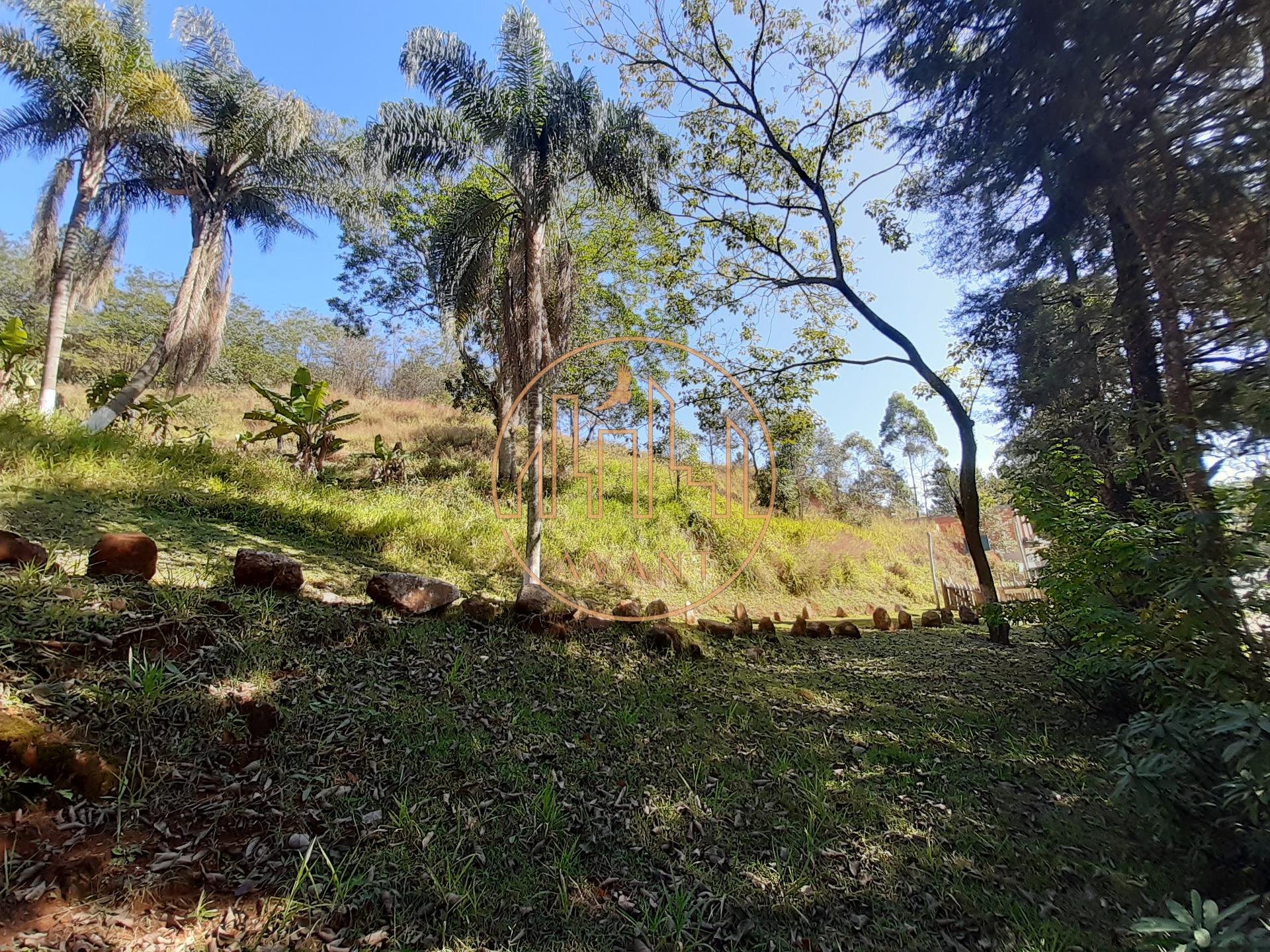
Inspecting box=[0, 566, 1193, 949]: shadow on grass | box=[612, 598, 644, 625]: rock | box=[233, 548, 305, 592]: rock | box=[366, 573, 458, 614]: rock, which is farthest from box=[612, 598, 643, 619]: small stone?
box=[233, 548, 305, 592]: rock

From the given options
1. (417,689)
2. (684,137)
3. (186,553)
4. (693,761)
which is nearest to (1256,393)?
(693,761)

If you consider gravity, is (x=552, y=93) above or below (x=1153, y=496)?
above

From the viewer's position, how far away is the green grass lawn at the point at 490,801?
1488mm

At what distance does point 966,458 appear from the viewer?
600cm

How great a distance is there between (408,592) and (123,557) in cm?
154

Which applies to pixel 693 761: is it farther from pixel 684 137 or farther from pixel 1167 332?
pixel 684 137

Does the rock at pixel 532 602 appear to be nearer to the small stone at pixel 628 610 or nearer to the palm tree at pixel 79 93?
the small stone at pixel 628 610

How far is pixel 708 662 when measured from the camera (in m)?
4.18

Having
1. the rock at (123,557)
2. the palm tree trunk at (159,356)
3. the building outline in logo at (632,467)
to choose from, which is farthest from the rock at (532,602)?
the palm tree trunk at (159,356)

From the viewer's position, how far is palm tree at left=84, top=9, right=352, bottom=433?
8.20 m

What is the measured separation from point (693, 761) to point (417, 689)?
5.24 ft

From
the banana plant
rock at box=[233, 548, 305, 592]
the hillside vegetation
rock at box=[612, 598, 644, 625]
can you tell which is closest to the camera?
rock at box=[233, 548, 305, 592]

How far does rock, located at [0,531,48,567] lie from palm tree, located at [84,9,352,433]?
6715 mm

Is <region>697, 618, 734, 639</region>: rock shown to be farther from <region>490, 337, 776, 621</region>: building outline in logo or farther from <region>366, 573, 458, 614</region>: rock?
<region>366, 573, 458, 614</region>: rock
